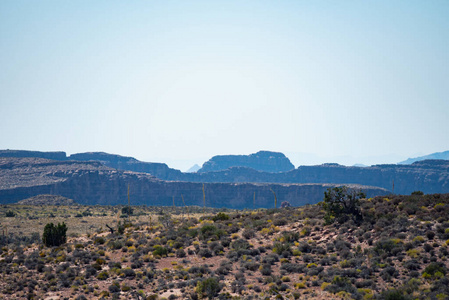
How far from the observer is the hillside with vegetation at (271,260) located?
1945cm

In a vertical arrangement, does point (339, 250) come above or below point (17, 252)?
above

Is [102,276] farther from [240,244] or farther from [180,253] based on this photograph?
[240,244]

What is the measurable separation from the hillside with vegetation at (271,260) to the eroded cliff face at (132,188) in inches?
5527

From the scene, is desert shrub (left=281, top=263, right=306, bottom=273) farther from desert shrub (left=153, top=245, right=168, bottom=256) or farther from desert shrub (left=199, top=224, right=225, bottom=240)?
desert shrub (left=153, top=245, right=168, bottom=256)

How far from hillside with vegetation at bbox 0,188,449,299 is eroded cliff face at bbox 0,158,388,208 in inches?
5527

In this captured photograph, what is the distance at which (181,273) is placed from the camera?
76.4 feet

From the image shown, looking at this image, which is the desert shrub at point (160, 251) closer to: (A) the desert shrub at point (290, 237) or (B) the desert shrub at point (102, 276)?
(B) the desert shrub at point (102, 276)

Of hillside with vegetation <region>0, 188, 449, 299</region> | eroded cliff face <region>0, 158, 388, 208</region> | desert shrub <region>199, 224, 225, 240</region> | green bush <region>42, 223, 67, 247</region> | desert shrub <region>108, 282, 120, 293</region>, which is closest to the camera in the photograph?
hillside with vegetation <region>0, 188, 449, 299</region>

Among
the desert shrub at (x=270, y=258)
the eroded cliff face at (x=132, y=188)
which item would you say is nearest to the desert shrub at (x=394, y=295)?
the desert shrub at (x=270, y=258)

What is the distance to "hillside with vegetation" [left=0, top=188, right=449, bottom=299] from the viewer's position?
19.5 metres

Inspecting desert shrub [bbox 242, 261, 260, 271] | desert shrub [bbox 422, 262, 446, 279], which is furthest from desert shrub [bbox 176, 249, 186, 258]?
desert shrub [bbox 422, 262, 446, 279]

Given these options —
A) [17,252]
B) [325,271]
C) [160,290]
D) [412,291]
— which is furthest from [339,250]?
[17,252]

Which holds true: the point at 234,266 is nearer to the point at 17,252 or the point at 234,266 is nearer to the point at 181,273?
the point at 181,273

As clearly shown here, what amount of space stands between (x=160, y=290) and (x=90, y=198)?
572 ft
